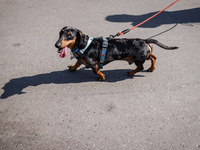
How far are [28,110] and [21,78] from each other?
991 millimetres

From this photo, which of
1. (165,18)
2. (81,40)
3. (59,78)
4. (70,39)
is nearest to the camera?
(70,39)

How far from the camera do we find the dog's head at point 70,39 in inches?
109

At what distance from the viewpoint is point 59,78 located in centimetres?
366

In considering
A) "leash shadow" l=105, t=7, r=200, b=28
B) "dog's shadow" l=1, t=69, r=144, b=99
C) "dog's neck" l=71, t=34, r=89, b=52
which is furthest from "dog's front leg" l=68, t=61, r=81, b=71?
"leash shadow" l=105, t=7, r=200, b=28

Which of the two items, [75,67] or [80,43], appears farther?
[75,67]

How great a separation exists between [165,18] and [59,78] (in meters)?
4.78

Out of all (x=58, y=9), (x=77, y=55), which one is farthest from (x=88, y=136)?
(x=58, y=9)

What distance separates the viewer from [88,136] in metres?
2.62

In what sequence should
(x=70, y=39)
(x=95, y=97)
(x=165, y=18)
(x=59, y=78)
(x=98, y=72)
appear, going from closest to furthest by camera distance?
Result: (x=70, y=39), (x=95, y=97), (x=98, y=72), (x=59, y=78), (x=165, y=18)

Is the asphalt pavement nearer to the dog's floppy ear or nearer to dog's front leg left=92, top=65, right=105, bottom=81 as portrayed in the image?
dog's front leg left=92, top=65, right=105, bottom=81

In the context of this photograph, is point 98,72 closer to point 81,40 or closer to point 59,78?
point 81,40

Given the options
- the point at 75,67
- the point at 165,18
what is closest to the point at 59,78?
the point at 75,67

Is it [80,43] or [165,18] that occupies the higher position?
[165,18]

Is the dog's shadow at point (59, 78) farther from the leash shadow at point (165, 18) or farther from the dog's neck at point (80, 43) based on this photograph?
the leash shadow at point (165, 18)
